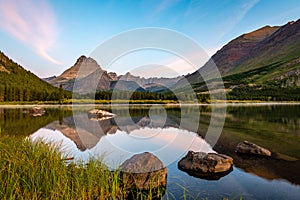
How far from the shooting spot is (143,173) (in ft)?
33.4

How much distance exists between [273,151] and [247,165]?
15.5 feet

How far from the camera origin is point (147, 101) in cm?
11119

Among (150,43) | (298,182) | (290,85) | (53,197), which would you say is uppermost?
(290,85)

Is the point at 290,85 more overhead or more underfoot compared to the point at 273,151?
more overhead

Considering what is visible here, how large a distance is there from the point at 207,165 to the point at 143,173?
4049 millimetres

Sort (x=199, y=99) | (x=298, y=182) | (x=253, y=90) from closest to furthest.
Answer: (x=298, y=182), (x=199, y=99), (x=253, y=90)

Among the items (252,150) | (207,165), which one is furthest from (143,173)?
(252,150)

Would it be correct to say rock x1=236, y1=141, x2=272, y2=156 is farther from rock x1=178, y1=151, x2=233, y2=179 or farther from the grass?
the grass

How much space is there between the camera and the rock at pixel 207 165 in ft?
40.8

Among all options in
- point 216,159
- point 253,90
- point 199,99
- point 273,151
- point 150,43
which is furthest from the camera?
point 253,90

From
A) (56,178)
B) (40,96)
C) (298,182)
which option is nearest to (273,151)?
(298,182)

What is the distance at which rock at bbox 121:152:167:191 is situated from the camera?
9.80 m

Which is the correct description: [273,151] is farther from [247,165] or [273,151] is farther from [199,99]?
[199,99]

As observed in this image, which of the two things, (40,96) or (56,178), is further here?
(40,96)
